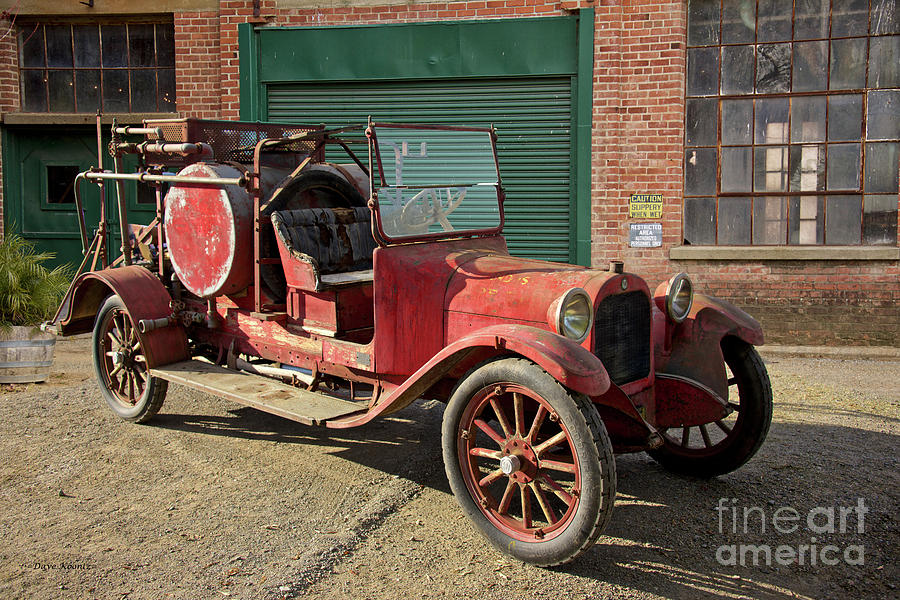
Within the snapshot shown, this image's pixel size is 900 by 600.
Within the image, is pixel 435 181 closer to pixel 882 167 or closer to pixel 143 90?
pixel 882 167

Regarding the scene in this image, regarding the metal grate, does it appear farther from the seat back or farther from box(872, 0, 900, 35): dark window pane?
box(872, 0, 900, 35): dark window pane

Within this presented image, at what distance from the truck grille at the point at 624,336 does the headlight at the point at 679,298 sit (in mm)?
263

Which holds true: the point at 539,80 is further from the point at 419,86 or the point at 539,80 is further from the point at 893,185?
the point at 893,185

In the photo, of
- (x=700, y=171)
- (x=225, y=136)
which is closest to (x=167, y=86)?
(x=225, y=136)

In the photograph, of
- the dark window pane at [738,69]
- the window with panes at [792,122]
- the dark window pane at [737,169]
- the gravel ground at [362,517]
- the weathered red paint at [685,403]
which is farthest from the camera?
the dark window pane at [737,169]

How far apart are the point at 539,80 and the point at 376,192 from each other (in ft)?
17.7

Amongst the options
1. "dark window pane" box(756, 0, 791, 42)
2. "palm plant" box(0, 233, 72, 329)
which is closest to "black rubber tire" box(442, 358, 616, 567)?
"palm plant" box(0, 233, 72, 329)

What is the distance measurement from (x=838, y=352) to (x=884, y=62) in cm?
317

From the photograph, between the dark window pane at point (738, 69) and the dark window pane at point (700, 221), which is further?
the dark window pane at point (700, 221)

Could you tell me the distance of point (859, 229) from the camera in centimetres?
861

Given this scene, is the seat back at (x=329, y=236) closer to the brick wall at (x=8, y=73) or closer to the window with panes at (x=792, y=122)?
the window with panes at (x=792, y=122)

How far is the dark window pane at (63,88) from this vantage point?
9.98 meters

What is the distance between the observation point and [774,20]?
28.1 feet

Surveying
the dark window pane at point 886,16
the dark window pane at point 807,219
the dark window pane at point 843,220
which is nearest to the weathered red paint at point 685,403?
the dark window pane at point 807,219
